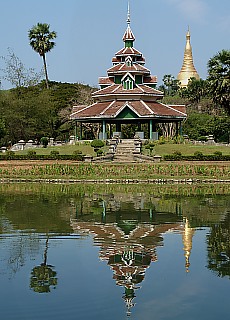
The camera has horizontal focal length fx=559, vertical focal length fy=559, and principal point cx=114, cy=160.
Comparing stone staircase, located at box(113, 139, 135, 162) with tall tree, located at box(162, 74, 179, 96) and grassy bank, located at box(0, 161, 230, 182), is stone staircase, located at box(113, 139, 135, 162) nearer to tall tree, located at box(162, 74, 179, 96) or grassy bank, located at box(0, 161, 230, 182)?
grassy bank, located at box(0, 161, 230, 182)

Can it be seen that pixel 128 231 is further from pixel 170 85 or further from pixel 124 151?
pixel 170 85

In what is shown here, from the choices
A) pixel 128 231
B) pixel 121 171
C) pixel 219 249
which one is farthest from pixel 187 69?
pixel 219 249

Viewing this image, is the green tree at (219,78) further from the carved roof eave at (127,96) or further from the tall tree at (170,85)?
the tall tree at (170,85)

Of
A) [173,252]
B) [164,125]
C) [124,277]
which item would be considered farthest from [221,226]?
[164,125]

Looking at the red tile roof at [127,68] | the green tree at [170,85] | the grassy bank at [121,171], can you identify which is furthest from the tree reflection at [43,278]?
the green tree at [170,85]

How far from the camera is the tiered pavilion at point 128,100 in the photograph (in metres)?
48.1

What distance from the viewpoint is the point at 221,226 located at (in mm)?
16375

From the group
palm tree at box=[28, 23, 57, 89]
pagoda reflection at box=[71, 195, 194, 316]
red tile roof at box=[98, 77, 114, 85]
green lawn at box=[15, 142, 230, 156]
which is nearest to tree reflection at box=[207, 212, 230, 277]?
pagoda reflection at box=[71, 195, 194, 316]

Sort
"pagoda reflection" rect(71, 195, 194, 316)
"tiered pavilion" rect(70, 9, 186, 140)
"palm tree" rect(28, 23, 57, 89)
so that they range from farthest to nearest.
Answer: "palm tree" rect(28, 23, 57, 89) < "tiered pavilion" rect(70, 9, 186, 140) < "pagoda reflection" rect(71, 195, 194, 316)

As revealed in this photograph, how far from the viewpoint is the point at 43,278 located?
10664 millimetres

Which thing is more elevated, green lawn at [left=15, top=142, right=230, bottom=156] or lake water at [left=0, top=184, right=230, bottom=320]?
green lawn at [left=15, top=142, right=230, bottom=156]

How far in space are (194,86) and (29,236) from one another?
64.2 metres

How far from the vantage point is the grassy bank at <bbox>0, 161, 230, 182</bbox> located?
33625mm

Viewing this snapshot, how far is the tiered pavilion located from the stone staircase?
3.44m
